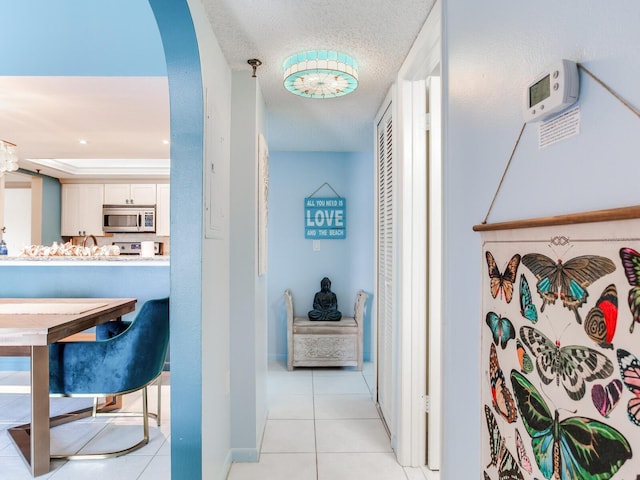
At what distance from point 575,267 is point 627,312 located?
0.41 ft

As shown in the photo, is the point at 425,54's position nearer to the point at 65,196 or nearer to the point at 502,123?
the point at 502,123

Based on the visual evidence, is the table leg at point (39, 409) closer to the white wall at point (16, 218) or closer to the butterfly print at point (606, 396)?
the butterfly print at point (606, 396)

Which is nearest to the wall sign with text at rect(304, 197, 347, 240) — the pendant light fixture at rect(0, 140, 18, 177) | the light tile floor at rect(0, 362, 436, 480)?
the light tile floor at rect(0, 362, 436, 480)

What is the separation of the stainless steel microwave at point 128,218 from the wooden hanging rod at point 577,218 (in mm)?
6313

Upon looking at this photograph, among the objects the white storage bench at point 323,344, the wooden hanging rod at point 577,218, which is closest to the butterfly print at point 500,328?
the wooden hanging rod at point 577,218

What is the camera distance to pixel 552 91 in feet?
2.45

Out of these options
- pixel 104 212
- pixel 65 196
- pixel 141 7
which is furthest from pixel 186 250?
pixel 65 196

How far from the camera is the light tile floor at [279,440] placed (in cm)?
229

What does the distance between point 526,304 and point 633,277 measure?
296 millimetres

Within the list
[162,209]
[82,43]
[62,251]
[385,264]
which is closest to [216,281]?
[385,264]

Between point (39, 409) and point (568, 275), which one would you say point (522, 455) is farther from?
point (39, 409)

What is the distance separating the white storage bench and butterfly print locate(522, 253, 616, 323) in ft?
11.1

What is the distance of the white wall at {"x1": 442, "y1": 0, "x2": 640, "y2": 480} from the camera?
634mm

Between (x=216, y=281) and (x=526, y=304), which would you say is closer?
(x=526, y=304)
